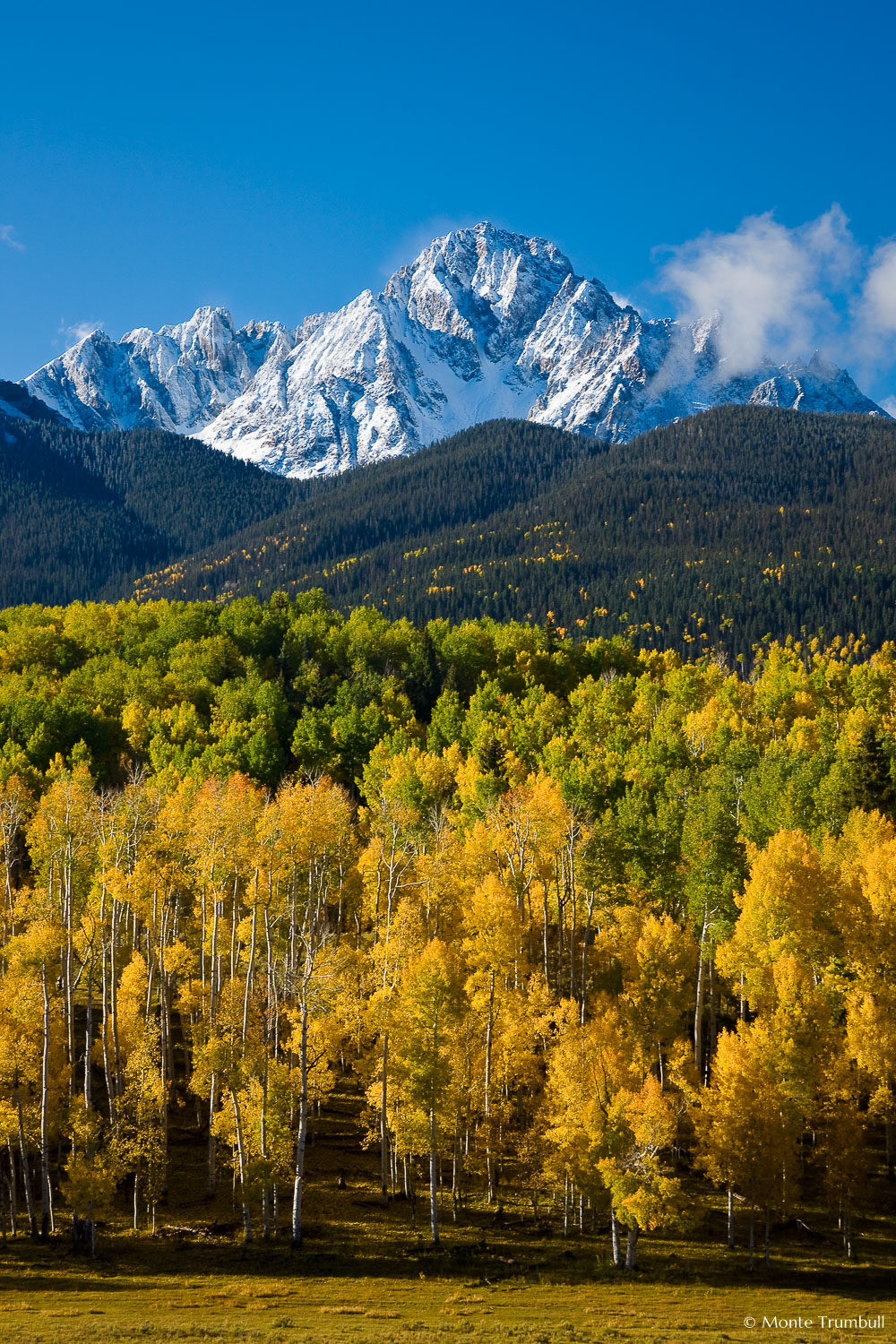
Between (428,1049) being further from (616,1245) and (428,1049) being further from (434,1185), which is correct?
(616,1245)

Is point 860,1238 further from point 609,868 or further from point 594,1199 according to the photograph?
point 609,868

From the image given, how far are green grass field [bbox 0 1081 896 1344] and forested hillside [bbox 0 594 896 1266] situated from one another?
3.78ft

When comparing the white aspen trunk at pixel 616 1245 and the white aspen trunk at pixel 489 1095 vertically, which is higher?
the white aspen trunk at pixel 489 1095

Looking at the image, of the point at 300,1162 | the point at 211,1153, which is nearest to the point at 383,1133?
the point at 300,1162

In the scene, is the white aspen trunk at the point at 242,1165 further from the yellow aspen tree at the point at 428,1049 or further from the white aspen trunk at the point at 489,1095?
the white aspen trunk at the point at 489,1095

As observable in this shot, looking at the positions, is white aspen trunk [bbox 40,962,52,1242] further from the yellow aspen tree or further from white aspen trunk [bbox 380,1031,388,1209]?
the yellow aspen tree

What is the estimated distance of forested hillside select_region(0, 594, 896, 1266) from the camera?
44656mm

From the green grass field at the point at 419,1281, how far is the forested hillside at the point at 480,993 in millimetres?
Result: 1154

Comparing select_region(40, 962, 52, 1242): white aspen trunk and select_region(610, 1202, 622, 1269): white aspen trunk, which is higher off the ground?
select_region(40, 962, 52, 1242): white aspen trunk

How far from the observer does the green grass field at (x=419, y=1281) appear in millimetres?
34750

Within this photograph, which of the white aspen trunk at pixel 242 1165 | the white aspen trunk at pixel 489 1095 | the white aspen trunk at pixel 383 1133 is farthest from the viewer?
the white aspen trunk at pixel 489 1095

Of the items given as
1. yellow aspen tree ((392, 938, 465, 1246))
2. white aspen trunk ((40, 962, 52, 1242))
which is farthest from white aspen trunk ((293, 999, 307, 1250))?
white aspen trunk ((40, 962, 52, 1242))

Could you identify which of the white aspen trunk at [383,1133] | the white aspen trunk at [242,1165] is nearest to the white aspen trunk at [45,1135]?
the white aspen trunk at [242,1165]

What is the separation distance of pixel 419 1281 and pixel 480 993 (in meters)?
14.5
